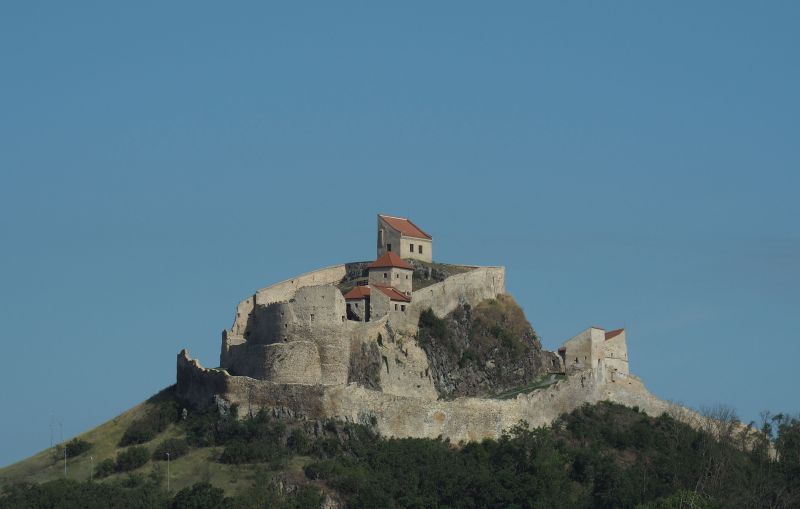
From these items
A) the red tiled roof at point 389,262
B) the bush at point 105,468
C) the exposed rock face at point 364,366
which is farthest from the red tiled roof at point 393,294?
the bush at point 105,468

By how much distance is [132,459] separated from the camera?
107m

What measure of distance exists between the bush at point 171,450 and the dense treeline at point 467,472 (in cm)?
10

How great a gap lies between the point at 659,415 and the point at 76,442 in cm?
3278

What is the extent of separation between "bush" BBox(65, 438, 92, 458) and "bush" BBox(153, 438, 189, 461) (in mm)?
4968

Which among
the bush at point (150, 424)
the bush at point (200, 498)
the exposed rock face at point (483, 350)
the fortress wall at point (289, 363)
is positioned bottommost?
the bush at point (200, 498)

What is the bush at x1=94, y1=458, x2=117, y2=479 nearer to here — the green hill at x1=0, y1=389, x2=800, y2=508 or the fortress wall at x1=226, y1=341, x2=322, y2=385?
the green hill at x1=0, y1=389, x2=800, y2=508

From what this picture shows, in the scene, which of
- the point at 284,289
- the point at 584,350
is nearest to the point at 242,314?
the point at 284,289

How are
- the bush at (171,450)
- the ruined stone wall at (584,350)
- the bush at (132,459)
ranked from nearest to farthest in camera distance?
the bush at (132,459) < the bush at (171,450) < the ruined stone wall at (584,350)

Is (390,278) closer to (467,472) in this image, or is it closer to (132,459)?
(467,472)

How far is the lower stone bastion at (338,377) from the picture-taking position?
10831 cm

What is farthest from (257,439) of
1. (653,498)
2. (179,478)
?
(653,498)

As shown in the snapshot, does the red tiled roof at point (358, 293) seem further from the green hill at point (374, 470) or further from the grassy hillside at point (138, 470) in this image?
the grassy hillside at point (138, 470)

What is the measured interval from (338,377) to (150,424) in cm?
1023

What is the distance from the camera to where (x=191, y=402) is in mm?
111688
